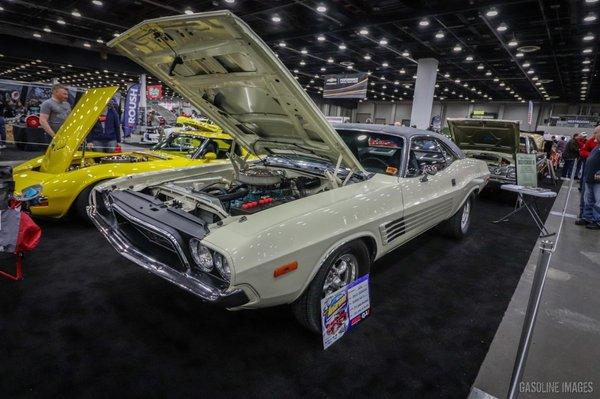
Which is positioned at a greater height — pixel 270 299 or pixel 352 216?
pixel 352 216

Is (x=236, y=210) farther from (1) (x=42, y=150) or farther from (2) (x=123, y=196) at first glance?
(1) (x=42, y=150)

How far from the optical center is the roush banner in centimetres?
1156

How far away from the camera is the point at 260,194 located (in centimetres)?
284

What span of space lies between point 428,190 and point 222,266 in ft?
7.10

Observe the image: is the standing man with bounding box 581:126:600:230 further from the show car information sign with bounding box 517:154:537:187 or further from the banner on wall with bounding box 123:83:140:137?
the banner on wall with bounding box 123:83:140:137

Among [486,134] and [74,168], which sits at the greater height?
[486,134]

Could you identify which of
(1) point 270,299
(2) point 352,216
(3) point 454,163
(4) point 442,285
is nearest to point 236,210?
→ (1) point 270,299

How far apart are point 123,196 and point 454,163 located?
3416 millimetres

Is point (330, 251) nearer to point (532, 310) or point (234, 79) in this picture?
point (532, 310)

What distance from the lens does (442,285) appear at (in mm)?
3180

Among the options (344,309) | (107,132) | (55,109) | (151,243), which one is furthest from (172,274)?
(107,132)

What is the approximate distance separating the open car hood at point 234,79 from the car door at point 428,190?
587mm

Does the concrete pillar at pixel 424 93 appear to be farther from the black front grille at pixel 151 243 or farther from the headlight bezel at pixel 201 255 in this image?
the headlight bezel at pixel 201 255

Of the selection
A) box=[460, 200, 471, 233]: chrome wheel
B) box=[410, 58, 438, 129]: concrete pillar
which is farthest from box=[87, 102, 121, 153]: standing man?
box=[410, 58, 438, 129]: concrete pillar
